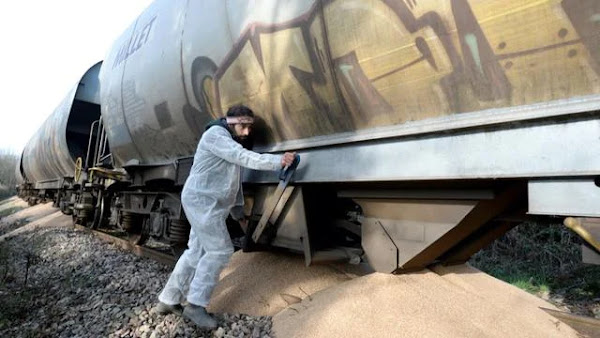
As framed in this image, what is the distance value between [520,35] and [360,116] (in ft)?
3.54

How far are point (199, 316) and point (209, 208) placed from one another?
33.1 inches

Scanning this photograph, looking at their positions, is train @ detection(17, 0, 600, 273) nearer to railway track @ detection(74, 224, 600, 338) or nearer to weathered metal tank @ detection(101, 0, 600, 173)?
weathered metal tank @ detection(101, 0, 600, 173)

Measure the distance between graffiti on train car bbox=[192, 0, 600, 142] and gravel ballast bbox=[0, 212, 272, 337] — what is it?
1.72m

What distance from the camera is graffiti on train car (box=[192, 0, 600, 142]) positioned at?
192 cm

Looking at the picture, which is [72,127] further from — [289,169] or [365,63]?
[365,63]

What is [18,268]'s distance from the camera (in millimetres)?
6742

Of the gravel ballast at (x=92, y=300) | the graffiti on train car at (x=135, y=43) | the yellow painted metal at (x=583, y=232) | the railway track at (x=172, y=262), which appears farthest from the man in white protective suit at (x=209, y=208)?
the graffiti on train car at (x=135, y=43)

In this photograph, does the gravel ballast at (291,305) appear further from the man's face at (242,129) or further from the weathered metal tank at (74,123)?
the weathered metal tank at (74,123)

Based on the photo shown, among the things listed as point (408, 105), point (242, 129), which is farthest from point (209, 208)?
point (408, 105)

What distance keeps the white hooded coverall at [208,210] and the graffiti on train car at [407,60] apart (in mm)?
445

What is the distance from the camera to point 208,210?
3.54 metres

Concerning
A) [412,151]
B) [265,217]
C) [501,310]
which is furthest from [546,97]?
[265,217]

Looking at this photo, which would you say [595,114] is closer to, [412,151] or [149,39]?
[412,151]

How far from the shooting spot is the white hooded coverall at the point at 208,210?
3.45 meters
